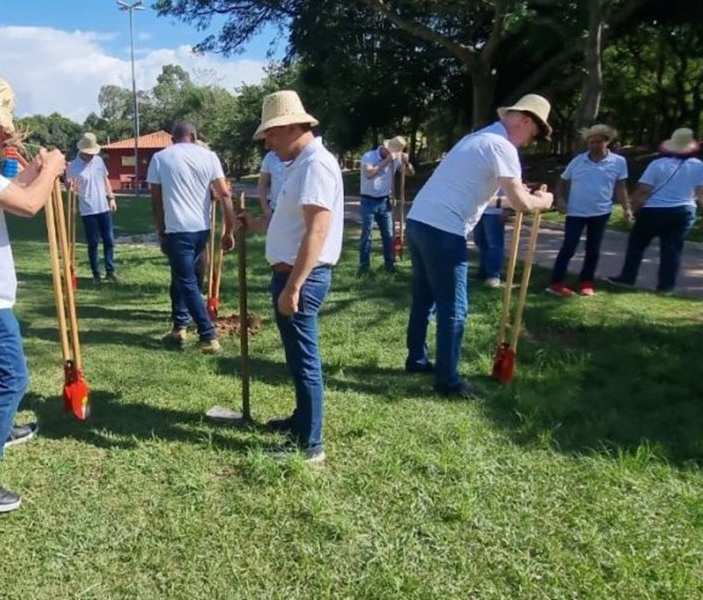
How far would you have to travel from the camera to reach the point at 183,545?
9.62 feet

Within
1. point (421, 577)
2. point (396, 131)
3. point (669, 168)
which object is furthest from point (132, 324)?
point (396, 131)

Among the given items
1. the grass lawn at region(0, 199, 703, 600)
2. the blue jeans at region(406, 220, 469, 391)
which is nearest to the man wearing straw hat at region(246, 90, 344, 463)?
the grass lawn at region(0, 199, 703, 600)

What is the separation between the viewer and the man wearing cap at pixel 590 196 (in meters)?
7.40

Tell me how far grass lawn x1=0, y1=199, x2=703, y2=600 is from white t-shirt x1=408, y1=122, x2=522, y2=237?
4.00 feet

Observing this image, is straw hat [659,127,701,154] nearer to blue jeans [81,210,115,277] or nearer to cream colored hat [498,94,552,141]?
cream colored hat [498,94,552,141]

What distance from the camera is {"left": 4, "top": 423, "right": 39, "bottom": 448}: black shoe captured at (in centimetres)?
384

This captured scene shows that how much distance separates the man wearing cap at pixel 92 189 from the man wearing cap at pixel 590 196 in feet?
18.1

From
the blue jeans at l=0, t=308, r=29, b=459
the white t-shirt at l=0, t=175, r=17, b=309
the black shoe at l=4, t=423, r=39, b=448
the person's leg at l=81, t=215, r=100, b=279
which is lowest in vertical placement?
the black shoe at l=4, t=423, r=39, b=448

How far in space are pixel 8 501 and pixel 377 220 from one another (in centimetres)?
643

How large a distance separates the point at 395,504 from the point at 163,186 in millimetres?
3408

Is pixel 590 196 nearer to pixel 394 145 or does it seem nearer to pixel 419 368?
pixel 394 145

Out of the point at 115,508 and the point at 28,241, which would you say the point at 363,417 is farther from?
the point at 28,241

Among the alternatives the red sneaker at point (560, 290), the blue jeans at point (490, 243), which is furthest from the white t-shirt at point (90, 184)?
the red sneaker at point (560, 290)

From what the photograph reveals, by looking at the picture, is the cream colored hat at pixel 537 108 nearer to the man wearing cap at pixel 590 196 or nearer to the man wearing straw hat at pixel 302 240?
the man wearing straw hat at pixel 302 240
